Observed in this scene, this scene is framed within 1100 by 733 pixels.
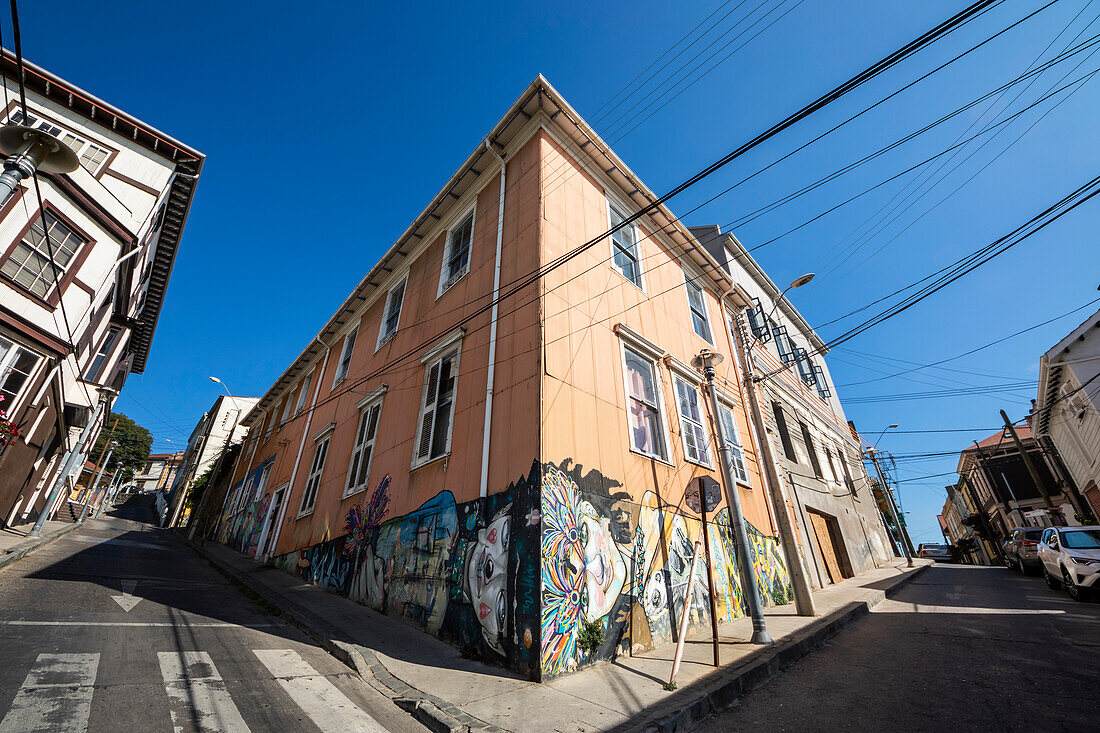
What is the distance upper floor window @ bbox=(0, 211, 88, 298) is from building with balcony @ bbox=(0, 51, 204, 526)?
1.2 inches

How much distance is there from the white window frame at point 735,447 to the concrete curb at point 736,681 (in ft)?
10.3

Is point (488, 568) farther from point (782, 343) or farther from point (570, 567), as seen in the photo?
point (782, 343)

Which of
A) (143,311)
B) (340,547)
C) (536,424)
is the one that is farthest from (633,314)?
(143,311)

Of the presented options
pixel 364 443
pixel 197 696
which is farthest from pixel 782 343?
pixel 197 696

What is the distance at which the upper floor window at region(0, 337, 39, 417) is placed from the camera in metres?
10.5

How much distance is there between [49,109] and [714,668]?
26.0 meters

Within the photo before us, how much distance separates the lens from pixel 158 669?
418 cm

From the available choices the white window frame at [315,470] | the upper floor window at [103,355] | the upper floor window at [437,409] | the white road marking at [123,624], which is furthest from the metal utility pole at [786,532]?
the upper floor window at [103,355]

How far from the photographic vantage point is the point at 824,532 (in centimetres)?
1391

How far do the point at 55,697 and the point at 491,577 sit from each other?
385 centimetres

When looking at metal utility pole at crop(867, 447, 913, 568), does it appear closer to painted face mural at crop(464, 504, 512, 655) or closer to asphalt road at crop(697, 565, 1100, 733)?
asphalt road at crop(697, 565, 1100, 733)

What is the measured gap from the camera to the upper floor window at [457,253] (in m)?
9.79

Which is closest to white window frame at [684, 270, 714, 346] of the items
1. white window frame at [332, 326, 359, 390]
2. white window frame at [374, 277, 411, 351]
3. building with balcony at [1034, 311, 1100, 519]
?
white window frame at [374, 277, 411, 351]

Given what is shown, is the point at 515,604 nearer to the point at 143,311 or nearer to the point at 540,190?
the point at 540,190
